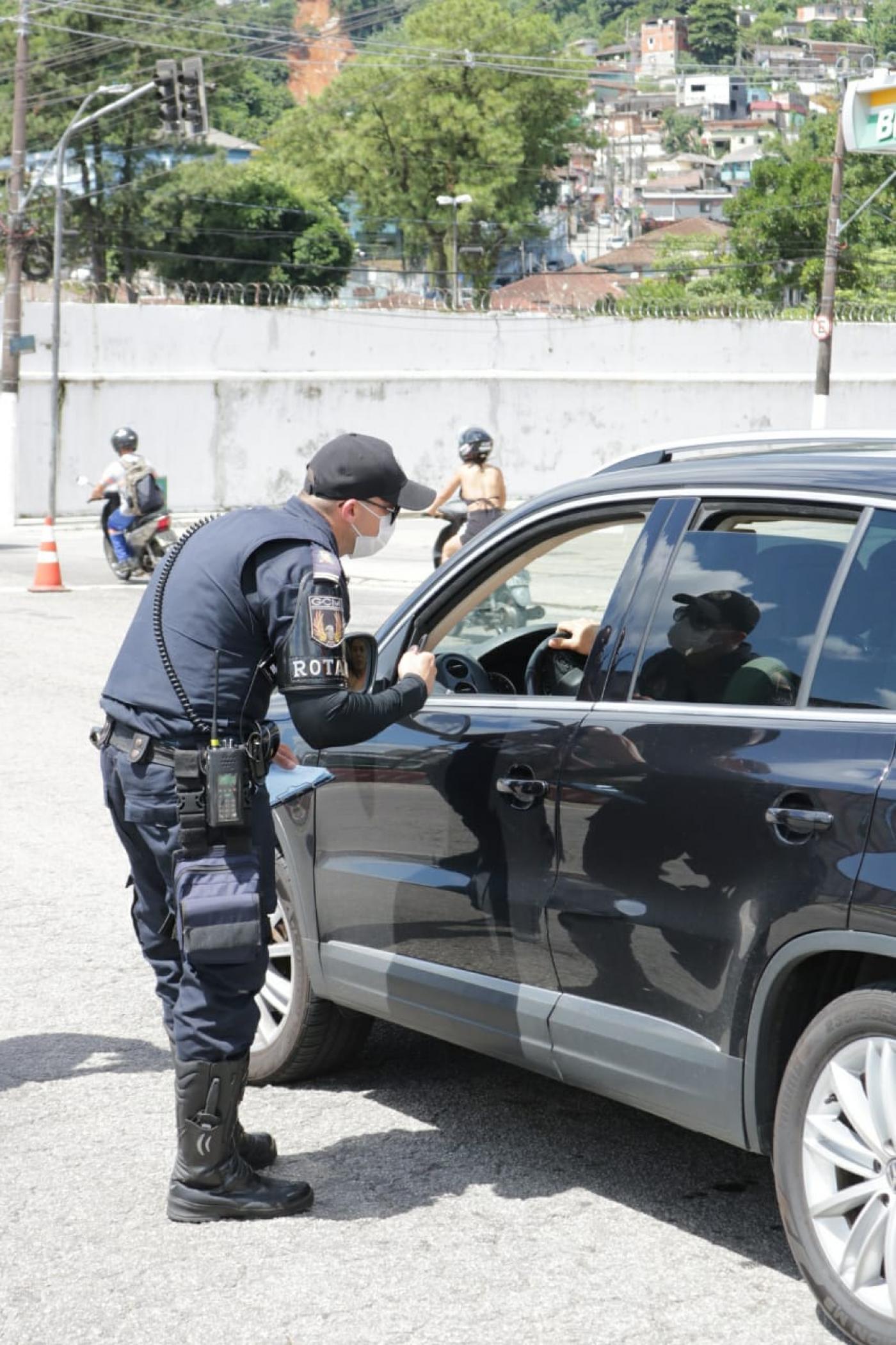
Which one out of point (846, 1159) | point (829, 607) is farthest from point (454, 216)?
point (846, 1159)

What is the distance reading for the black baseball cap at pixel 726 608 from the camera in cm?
365

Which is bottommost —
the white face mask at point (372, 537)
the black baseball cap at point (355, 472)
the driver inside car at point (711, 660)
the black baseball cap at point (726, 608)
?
the driver inside car at point (711, 660)

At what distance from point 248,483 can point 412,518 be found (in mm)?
3408

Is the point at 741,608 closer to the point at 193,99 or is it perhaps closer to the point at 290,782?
the point at 290,782

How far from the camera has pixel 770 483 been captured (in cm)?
365

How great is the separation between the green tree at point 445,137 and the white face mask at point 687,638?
8995 cm

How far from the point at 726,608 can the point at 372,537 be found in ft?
2.62

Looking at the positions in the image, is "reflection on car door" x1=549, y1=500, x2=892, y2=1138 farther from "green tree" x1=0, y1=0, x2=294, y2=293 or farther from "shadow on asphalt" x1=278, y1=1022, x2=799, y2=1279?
"green tree" x1=0, y1=0, x2=294, y2=293

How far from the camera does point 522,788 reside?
3.90m

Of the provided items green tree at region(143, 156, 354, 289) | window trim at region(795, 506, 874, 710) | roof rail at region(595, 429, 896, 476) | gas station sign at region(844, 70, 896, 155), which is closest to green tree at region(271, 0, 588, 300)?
green tree at region(143, 156, 354, 289)

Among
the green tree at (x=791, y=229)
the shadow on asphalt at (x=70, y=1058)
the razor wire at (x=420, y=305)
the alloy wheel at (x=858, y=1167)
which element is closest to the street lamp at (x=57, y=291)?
the razor wire at (x=420, y=305)

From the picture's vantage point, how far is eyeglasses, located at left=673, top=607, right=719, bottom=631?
371 centimetres

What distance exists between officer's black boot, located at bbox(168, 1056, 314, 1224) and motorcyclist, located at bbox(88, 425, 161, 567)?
17.1 meters

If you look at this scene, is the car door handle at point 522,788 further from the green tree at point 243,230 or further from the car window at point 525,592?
the green tree at point 243,230
